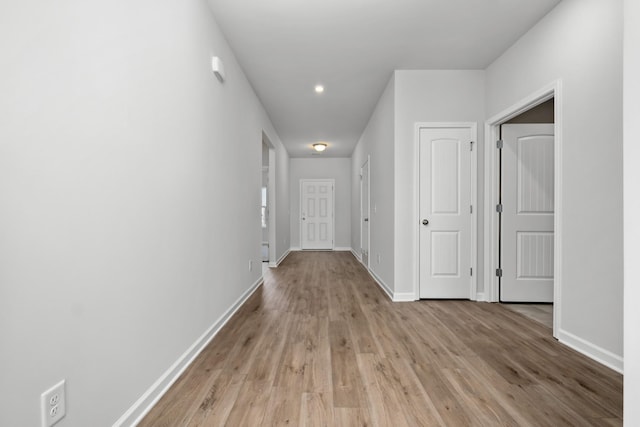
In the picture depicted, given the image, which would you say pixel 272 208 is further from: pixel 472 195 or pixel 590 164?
pixel 590 164

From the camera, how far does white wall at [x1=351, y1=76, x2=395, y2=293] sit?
12.8 ft

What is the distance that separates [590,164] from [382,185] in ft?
8.09

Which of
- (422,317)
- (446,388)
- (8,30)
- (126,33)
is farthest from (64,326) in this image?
(422,317)

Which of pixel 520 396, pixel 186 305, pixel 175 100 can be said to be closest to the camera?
pixel 520 396

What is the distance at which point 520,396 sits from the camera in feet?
5.58

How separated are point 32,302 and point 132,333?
0.57 meters

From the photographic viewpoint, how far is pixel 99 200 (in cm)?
124

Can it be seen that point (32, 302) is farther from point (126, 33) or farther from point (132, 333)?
point (126, 33)

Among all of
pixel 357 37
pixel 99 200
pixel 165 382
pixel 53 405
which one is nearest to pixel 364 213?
pixel 357 37

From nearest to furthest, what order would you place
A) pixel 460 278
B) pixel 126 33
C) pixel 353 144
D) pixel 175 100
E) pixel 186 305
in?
pixel 126 33 < pixel 175 100 < pixel 186 305 < pixel 460 278 < pixel 353 144

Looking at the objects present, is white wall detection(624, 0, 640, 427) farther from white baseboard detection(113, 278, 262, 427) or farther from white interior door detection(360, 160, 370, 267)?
white interior door detection(360, 160, 370, 267)

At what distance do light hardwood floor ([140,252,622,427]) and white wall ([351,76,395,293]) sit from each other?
1.13 meters

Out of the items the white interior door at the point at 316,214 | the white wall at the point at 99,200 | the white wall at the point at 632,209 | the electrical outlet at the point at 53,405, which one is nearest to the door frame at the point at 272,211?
the white interior door at the point at 316,214

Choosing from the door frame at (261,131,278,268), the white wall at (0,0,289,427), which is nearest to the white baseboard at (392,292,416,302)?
the white wall at (0,0,289,427)
